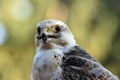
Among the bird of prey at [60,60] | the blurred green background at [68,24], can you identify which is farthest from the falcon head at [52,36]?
the blurred green background at [68,24]

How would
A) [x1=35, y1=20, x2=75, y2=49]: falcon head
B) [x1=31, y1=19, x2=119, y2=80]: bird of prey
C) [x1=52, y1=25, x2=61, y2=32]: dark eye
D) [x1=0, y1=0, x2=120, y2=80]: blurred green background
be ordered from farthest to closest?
[x1=0, y1=0, x2=120, y2=80]: blurred green background
[x1=52, y1=25, x2=61, y2=32]: dark eye
[x1=35, y1=20, x2=75, y2=49]: falcon head
[x1=31, y1=19, x2=119, y2=80]: bird of prey

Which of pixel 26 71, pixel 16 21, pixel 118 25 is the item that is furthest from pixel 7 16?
pixel 118 25

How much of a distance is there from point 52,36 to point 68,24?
8.13 metres

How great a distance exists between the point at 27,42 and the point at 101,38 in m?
2.07

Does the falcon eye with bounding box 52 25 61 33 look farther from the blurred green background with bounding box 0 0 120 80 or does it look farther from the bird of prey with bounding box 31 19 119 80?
the blurred green background with bounding box 0 0 120 80

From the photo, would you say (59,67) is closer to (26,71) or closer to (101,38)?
(26,71)

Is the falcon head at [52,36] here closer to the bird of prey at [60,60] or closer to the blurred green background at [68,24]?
the bird of prey at [60,60]

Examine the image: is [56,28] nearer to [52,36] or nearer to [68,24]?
[52,36]

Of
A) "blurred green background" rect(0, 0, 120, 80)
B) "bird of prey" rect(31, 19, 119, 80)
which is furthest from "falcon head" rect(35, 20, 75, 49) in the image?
"blurred green background" rect(0, 0, 120, 80)

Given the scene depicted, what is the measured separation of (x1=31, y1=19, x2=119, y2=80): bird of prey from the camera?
8.23m

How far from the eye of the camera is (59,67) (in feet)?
27.3

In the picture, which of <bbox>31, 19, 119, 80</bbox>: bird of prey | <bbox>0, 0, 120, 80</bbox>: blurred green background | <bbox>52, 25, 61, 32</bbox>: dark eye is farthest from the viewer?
<bbox>0, 0, 120, 80</bbox>: blurred green background

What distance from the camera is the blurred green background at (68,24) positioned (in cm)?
1644

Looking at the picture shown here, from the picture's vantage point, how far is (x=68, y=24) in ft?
55.5
